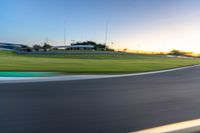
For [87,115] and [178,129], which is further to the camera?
[87,115]

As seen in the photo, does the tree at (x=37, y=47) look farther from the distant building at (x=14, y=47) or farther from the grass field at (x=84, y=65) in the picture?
the grass field at (x=84, y=65)

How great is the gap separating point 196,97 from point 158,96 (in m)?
1.03

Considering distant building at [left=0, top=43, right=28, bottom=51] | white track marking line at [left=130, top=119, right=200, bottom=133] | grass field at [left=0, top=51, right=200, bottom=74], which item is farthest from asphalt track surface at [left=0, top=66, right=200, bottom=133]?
distant building at [left=0, top=43, right=28, bottom=51]

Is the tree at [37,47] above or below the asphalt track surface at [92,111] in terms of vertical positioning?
below

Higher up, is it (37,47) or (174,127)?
(174,127)

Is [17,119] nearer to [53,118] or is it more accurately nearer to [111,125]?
[53,118]

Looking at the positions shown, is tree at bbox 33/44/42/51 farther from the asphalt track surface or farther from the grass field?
the asphalt track surface

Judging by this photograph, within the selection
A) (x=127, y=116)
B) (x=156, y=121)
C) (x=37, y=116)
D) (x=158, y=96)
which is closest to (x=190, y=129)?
(x=156, y=121)

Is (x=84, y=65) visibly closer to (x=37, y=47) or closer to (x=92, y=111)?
(x=92, y=111)

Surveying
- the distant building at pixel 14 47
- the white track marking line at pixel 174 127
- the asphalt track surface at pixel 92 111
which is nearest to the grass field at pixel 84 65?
the asphalt track surface at pixel 92 111

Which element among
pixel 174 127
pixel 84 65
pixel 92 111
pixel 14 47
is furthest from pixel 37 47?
pixel 174 127

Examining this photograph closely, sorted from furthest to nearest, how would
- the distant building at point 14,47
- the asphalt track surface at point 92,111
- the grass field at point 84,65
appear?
the distant building at point 14,47, the grass field at point 84,65, the asphalt track surface at point 92,111

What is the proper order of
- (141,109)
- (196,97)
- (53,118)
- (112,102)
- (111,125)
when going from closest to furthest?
(111,125) < (53,118) < (141,109) < (112,102) < (196,97)

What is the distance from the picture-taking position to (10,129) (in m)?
4.39
